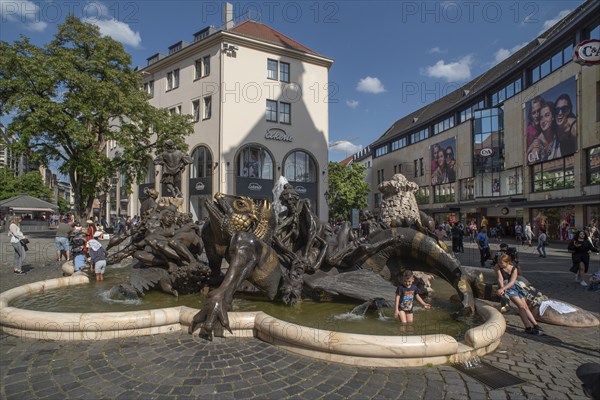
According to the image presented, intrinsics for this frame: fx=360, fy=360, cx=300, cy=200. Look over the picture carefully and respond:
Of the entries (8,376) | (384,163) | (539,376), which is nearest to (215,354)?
(8,376)

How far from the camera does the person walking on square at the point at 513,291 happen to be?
5.17 metres

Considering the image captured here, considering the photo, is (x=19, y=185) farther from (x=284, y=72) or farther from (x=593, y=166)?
(x=593, y=166)

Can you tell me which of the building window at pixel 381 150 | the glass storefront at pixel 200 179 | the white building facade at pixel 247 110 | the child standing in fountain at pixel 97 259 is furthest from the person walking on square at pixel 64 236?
the building window at pixel 381 150

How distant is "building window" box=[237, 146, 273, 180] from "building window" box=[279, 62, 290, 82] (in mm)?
Answer: 7268

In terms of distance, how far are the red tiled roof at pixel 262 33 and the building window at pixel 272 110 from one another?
546 centimetres

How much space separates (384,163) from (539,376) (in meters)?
58.5

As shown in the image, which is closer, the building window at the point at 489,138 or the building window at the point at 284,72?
the building window at the point at 284,72

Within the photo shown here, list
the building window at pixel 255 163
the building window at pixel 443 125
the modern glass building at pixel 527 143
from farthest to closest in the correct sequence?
the building window at pixel 443 125, the building window at pixel 255 163, the modern glass building at pixel 527 143

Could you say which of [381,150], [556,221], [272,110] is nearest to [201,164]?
[272,110]

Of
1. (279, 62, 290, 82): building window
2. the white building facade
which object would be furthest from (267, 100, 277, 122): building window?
(279, 62, 290, 82): building window

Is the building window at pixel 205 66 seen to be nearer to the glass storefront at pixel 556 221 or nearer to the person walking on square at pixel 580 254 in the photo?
the glass storefront at pixel 556 221

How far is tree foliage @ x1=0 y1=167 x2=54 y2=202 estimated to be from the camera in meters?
53.7

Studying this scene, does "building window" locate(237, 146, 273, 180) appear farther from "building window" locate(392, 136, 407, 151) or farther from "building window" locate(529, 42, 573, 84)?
"building window" locate(392, 136, 407, 151)

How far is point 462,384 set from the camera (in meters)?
3.36
